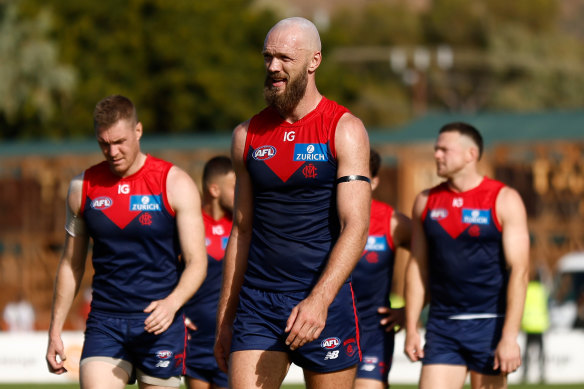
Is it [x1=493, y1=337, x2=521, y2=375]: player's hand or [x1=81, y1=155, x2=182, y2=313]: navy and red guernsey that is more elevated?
[x1=81, y1=155, x2=182, y2=313]: navy and red guernsey

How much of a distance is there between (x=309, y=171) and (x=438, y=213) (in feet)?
8.17

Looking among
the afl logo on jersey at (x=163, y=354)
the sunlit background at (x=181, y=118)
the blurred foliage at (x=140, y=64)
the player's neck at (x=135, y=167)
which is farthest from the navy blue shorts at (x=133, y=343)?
the blurred foliage at (x=140, y=64)

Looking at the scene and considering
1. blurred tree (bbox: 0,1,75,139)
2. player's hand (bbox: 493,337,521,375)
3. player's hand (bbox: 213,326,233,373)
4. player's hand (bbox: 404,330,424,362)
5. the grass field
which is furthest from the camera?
blurred tree (bbox: 0,1,75,139)

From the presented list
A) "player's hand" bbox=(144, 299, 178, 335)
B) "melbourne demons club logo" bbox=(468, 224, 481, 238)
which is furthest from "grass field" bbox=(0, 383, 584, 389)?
"player's hand" bbox=(144, 299, 178, 335)

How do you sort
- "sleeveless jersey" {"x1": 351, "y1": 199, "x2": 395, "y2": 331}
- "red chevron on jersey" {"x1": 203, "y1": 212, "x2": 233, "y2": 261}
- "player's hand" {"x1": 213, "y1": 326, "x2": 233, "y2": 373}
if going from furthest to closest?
"red chevron on jersey" {"x1": 203, "y1": 212, "x2": 233, "y2": 261} → "sleeveless jersey" {"x1": 351, "y1": 199, "x2": 395, "y2": 331} → "player's hand" {"x1": 213, "y1": 326, "x2": 233, "y2": 373}

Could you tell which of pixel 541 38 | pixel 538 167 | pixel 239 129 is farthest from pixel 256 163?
pixel 541 38

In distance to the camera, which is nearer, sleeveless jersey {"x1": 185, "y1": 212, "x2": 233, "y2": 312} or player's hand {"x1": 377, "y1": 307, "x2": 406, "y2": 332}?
player's hand {"x1": 377, "y1": 307, "x2": 406, "y2": 332}

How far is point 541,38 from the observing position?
82625 millimetres

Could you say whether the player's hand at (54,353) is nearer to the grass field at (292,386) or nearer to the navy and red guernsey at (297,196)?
the navy and red guernsey at (297,196)

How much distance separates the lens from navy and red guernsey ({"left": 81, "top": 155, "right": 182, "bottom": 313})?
281 inches

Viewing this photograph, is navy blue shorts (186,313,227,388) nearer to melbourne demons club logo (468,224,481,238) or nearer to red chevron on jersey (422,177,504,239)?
red chevron on jersey (422,177,504,239)

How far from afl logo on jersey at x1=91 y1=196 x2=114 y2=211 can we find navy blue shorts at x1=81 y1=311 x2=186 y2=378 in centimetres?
70

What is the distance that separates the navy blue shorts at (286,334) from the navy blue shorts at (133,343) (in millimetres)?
1345

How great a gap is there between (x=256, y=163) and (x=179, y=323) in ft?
6.06
